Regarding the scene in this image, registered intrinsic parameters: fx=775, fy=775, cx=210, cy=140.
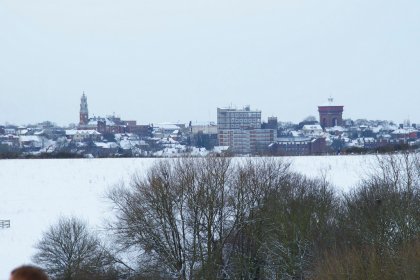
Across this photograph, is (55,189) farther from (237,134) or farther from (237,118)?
(237,118)

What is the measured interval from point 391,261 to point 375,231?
4.48 meters

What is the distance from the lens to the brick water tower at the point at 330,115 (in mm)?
181000

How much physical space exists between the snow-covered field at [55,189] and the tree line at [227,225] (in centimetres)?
225

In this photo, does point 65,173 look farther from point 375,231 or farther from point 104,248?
point 375,231

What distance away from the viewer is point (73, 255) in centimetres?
2206

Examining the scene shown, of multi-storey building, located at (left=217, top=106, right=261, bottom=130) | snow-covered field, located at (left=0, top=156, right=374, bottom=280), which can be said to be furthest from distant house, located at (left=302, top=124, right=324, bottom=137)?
snow-covered field, located at (left=0, top=156, right=374, bottom=280)

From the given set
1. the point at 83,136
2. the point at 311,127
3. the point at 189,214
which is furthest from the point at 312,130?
the point at 189,214

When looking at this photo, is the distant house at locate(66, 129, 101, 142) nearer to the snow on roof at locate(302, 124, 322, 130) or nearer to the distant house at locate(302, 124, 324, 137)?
the distant house at locate(302, 124, 324, 137)

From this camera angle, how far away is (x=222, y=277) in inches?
829

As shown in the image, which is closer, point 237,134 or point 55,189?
point 55,189

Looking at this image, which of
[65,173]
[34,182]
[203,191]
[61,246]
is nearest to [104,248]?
[61,246]

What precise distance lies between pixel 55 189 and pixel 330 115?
5749 inches

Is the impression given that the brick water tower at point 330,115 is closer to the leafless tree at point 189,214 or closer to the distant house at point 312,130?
the distant house at point 312,130

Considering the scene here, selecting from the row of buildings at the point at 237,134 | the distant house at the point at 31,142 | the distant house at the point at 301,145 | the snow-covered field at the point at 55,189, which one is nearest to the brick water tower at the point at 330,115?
the row of buildings at the point at 237,134
